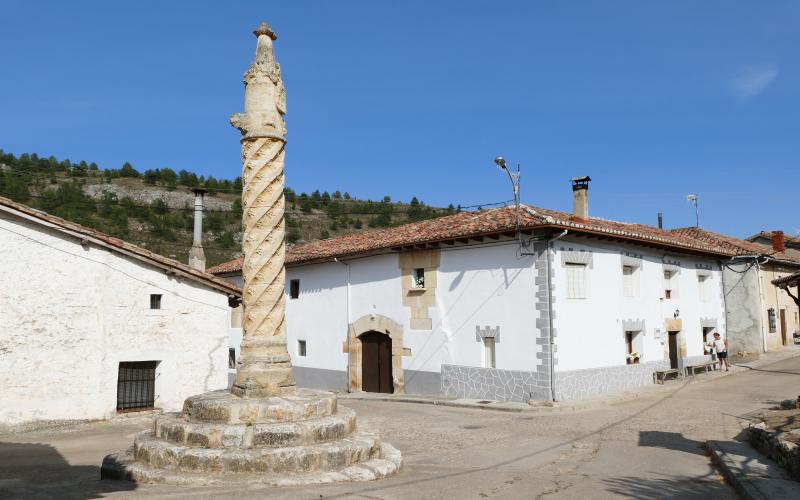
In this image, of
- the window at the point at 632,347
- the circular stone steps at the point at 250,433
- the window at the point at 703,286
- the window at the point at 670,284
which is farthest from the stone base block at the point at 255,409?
the window at the point at 703,286

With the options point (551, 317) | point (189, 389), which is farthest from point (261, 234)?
point (551, 317)

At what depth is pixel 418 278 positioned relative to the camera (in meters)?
17.4

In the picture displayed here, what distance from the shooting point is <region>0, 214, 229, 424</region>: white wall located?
11.3 metres

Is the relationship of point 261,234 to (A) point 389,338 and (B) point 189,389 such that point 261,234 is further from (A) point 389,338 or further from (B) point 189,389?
(A) point 389,338

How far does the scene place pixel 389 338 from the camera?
18109mm

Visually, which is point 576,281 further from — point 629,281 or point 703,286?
point 703,286

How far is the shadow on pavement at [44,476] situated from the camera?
18.1 ft

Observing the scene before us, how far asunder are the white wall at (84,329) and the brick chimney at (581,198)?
11351 mm

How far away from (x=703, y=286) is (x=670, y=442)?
13640 mm

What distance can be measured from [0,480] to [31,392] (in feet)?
17.0

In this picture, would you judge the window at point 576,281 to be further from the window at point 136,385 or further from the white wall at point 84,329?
the window at point 136,385

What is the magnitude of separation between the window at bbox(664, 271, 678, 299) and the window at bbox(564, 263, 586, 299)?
525 cm

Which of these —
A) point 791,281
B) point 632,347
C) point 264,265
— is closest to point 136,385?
point 264,265

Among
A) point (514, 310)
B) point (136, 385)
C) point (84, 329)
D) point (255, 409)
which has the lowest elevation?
point (136, 385)
